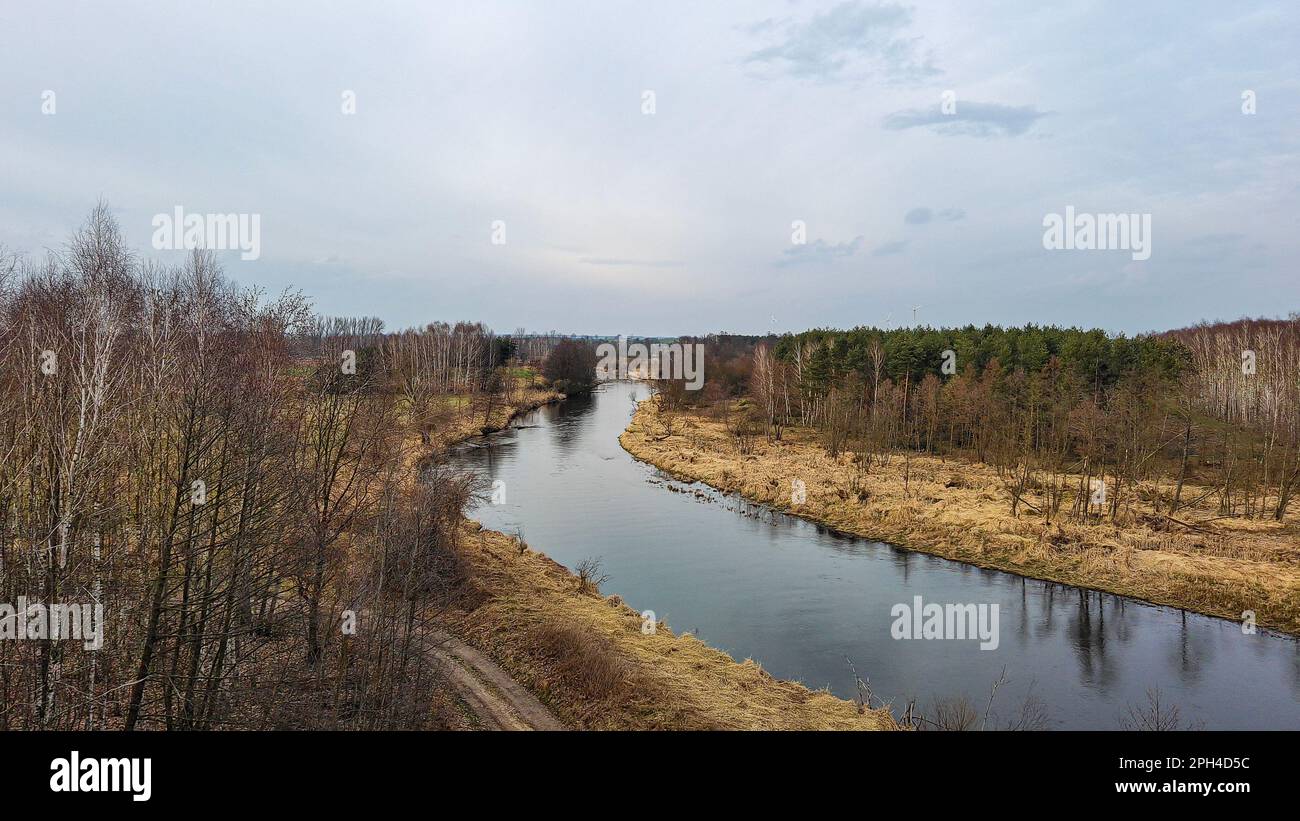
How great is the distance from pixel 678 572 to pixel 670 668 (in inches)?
414

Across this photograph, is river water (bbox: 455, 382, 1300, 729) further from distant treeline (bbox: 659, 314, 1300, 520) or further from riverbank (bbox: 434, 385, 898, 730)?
distant treeline (bbox: 659, 314, 1300, 520)

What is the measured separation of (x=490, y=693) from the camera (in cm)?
1802

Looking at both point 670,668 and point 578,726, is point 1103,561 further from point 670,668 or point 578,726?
point 578,726

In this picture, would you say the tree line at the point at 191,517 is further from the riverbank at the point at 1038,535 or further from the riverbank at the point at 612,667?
the riverbank at the point at 1038,535

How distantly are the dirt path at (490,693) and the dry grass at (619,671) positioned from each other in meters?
0.35

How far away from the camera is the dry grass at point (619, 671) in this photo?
669 inches

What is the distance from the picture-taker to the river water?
64.5ft

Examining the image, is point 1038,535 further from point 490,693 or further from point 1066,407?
point 490,693

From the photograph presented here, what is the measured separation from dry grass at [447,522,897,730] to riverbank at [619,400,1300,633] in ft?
54.8

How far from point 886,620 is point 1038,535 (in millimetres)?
12771

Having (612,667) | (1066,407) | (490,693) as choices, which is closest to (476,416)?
(1066,407)

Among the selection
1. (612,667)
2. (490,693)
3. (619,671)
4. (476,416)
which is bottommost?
(490,693)

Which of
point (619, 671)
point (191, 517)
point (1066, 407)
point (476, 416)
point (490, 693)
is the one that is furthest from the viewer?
point (476, 416)
